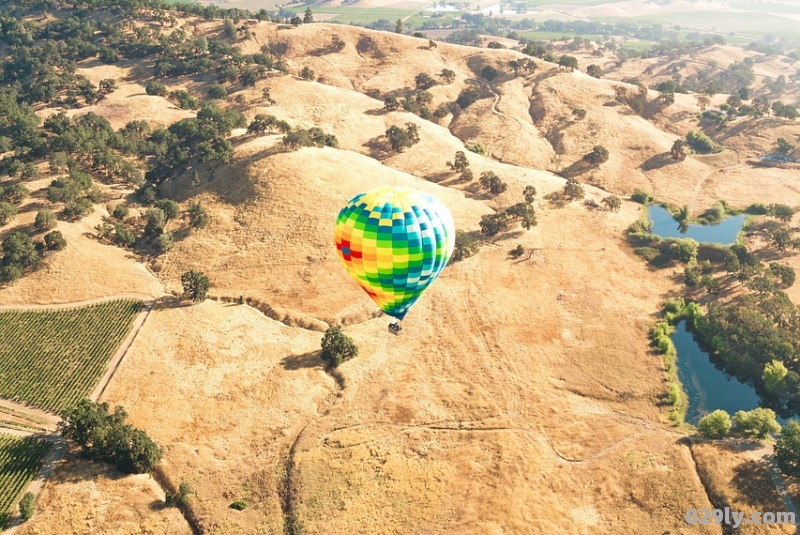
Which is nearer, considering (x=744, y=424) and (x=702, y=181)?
(x=744, y=424)

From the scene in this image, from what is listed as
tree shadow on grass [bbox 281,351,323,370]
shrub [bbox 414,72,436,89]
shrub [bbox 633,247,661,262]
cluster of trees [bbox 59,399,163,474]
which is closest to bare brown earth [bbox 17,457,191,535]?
cluster of trees [bbox 59,399,163,474]

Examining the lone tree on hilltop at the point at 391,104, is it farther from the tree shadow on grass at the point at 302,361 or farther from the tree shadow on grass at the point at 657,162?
the tree shadow on grass at the point at 302,361

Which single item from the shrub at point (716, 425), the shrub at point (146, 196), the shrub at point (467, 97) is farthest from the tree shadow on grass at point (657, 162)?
the shrub at point (146, 196)

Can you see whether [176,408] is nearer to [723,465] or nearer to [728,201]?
[723,465]

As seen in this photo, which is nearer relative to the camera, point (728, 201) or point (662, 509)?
point (662, 509)

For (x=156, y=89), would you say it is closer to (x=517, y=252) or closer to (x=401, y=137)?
(x=401, y=137)

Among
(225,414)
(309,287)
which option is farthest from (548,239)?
(225,414)

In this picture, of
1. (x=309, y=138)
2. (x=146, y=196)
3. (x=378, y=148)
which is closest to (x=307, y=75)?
(x=378, y=148)

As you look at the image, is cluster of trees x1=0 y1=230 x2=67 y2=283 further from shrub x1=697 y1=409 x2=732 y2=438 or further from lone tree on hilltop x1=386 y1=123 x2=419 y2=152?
shrub x1=697 y1=409 x2=732 y2=438
